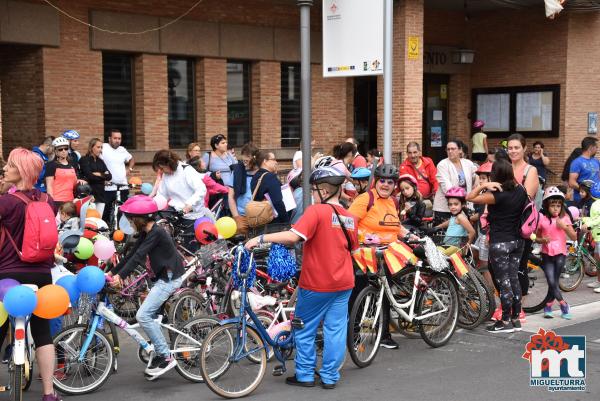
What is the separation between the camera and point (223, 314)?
7211 mm

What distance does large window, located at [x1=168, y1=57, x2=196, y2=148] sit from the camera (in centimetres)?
1619

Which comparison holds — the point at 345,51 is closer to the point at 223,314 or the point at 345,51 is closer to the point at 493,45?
the point at 223,314

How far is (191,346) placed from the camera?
6418mm

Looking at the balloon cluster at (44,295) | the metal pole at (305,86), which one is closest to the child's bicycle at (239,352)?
the balloon cluster at (44,295)

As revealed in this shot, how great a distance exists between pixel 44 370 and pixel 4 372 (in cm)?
152

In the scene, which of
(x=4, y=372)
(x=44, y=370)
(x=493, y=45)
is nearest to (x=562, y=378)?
(x=44, y=370)

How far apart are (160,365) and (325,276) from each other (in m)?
1.58

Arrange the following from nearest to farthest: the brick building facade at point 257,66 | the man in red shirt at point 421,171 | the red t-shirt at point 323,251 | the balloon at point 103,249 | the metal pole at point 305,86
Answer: the red t-shirt at point 323,251
the balloon at point 103,249
the metal pole at point 305,86
the man in red shirt at point 421,171
the brick building facade at point 257,66

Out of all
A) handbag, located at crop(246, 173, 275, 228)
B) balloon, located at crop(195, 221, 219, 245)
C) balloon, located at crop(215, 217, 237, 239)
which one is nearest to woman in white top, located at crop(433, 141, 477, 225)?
handbag, located at crop(246, 173, 275, 228)

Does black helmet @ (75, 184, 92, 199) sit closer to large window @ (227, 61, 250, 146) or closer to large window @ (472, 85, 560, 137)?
large window @ (227, 61, 250, 146)

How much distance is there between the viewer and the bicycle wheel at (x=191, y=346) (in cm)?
641

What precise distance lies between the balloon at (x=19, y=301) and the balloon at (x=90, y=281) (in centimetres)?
70

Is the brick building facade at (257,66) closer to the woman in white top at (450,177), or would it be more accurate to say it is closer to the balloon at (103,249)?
the woman in white top at (450,177)

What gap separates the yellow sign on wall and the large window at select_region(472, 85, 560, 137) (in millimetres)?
5896
